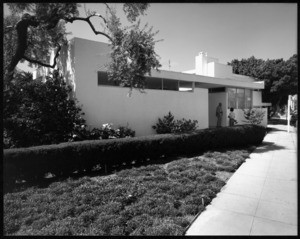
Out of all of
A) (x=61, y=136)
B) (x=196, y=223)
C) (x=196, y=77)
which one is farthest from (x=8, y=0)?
(x=196, y=77)

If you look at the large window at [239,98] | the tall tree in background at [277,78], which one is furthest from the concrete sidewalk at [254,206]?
the tall tree in background at [277,78]

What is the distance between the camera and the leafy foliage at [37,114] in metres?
6.98

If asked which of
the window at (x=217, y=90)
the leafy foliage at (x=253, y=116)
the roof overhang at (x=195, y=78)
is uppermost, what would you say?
the roof overhang at (x=195, y=78)

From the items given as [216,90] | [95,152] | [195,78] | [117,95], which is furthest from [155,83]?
[216,90]

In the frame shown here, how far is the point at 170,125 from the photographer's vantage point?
10.6 m

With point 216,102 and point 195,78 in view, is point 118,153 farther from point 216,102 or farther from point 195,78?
point 216,102

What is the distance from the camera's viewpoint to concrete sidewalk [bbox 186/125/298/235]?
10.2 feet

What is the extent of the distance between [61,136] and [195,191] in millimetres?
5212

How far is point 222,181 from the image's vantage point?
500 cm

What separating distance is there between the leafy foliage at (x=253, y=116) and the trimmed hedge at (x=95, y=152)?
909 cm

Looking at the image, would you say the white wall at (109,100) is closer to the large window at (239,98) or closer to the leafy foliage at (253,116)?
the large window at (239,98)

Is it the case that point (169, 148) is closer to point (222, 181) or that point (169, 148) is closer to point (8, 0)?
point (222, 181)

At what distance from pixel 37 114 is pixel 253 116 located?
15.5m

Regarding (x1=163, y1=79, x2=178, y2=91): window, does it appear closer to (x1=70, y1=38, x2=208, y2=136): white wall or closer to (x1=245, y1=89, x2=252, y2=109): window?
(x1=70, y1=38, x2=208, y2=136): white wall
